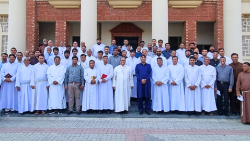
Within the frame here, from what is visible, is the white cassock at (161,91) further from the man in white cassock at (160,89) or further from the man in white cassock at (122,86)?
the man in white cassock at (122,86)

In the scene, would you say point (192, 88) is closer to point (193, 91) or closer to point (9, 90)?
point (193, 91)

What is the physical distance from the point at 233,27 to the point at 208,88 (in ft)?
16.1

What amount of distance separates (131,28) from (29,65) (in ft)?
22.9

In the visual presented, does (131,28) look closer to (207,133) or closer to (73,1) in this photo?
(73,1)

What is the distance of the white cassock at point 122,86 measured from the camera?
25.4 ft

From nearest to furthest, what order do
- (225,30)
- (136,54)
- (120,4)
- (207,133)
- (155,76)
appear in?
(207,133), (155,76), (136,54), (225,30), (120,4)

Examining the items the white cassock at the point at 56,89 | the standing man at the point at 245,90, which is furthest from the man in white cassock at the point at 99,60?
the standing man at the point at 245,90

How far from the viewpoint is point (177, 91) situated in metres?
7.84

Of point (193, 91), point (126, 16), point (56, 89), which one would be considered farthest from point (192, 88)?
point (126, 16)

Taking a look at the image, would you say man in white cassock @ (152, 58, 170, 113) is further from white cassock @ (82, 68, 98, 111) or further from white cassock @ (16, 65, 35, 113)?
white cassock @ (16, 65, 35, 113)

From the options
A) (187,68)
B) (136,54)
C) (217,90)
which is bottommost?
(217,90)

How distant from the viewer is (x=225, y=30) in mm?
11492

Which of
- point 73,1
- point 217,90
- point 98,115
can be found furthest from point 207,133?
point 73,1

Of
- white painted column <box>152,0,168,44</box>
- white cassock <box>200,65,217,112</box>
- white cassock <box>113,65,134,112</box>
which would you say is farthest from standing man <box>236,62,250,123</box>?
white painted column <box>152,0,168,44</box>
